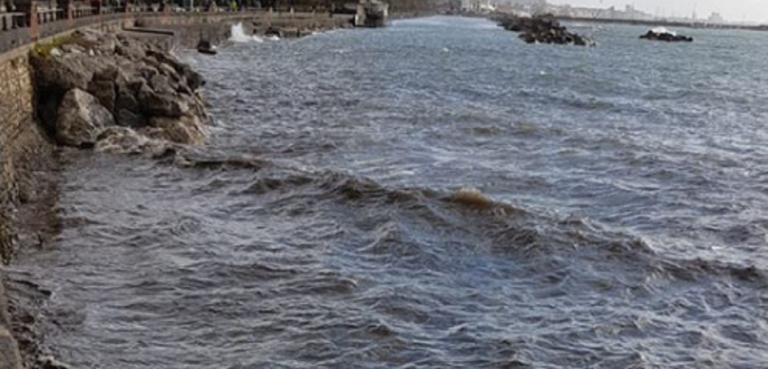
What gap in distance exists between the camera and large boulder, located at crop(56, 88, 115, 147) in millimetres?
21547

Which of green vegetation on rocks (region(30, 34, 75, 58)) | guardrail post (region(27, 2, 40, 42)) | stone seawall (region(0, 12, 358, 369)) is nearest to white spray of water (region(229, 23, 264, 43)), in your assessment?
stone seawall (region(0, 12, 358, 369))

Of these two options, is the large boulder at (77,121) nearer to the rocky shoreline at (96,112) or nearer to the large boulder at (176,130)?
the rocky shoreline at (96,112)

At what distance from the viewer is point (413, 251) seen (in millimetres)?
14852

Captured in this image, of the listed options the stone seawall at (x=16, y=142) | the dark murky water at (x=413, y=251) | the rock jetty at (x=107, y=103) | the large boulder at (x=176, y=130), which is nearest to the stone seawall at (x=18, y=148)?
the stone seawall at (x=16, y=142)

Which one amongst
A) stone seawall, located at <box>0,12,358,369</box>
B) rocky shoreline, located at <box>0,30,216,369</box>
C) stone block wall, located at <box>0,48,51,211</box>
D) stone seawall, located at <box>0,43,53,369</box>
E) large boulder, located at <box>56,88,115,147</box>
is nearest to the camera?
stone seawall, located at <box>0,12,358,369</box>

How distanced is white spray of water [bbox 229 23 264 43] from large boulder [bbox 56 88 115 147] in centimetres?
5996

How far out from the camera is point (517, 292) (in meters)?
13.0

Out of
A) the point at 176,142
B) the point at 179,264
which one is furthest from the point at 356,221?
the point at 176,142

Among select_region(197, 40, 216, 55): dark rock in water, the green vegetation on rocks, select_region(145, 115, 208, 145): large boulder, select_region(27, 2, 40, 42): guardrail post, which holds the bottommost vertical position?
select_region(145, 115, 208, 145): large boulder

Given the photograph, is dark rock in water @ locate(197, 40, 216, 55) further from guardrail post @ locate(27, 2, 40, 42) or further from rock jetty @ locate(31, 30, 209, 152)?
guardrail post @ locate(27, 2, 40, 42)

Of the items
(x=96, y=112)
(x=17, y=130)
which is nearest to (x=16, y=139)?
(x=17, y=130)

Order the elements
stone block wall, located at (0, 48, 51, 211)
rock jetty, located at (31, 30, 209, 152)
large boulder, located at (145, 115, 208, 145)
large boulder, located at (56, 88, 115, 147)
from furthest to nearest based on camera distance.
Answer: large boulder, located at (145, 115, 208, 145) < rock jetty, located at (31, 30, 209, 152) < large boulder, located at (56, 88, 115, 147) < stone block wall, located at (0, 48, 51, 211)

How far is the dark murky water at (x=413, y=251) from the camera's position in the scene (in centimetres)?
1101

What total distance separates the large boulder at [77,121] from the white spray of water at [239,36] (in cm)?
5996
